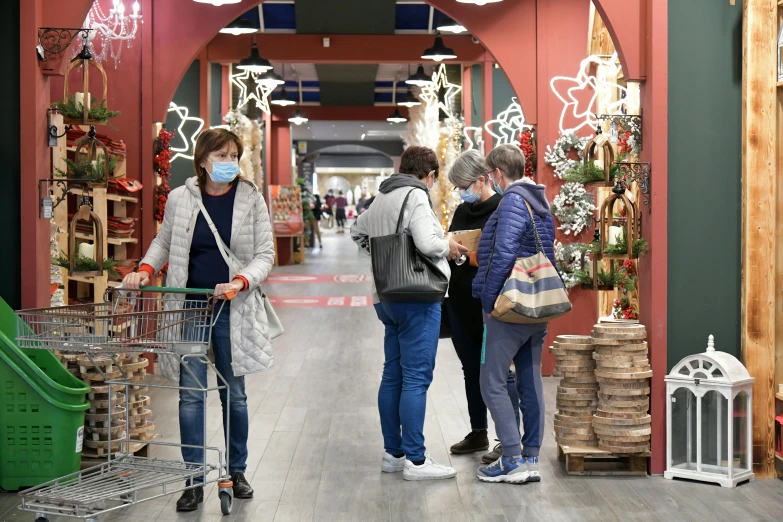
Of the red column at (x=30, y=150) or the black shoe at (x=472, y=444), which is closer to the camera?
the red column at (x=30, y=150)

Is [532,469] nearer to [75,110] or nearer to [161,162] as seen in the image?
[75,110]

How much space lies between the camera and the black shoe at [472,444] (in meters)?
5.03

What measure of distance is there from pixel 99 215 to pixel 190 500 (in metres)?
3.53

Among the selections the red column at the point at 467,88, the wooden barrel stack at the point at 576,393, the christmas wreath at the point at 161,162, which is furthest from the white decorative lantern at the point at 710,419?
the red column at the point at 467,88

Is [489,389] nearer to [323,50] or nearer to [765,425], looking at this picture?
[765,425]

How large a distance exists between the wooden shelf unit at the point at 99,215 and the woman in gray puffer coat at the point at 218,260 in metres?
2.25

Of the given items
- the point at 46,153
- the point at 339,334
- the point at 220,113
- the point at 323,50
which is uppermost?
the point at 323,50

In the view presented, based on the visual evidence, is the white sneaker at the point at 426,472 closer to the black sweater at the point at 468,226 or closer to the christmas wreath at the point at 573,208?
the black sweater at the point at 468,226

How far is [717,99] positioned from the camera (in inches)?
184

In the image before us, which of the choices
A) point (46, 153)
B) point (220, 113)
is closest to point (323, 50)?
point (220, 113)

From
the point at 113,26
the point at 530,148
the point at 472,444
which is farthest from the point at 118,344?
the point at 113,26

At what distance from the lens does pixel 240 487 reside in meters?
4.19

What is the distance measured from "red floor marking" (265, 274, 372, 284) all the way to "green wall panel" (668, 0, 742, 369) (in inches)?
430

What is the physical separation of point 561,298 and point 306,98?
18618 millimetres
